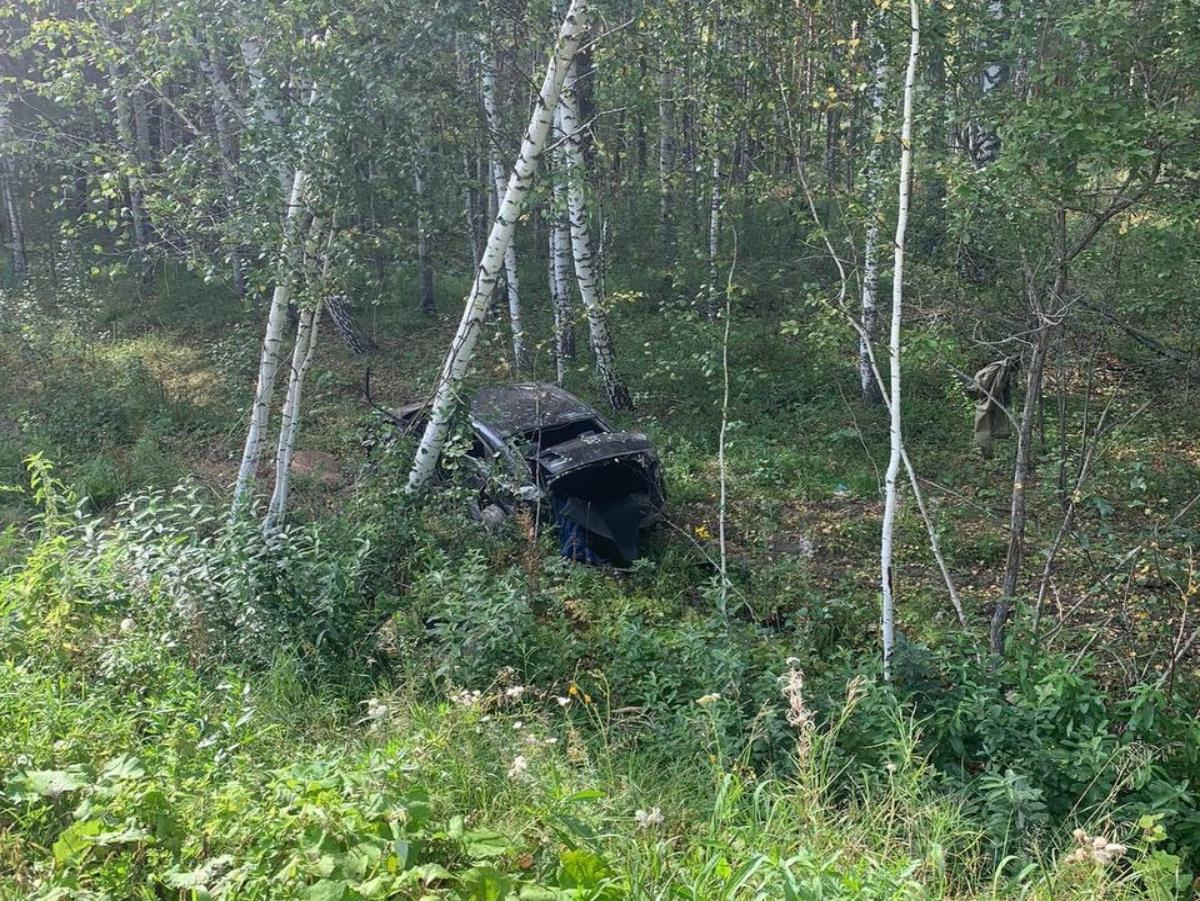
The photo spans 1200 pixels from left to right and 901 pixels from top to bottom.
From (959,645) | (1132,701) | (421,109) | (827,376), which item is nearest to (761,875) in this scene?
(1132,701)

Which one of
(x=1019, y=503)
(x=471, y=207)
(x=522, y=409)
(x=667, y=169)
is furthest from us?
(x=667, y=169)

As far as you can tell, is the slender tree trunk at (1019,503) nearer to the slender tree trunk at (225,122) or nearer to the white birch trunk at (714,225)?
the slender tree trunk at (225,122)

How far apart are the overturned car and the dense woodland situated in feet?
0.85

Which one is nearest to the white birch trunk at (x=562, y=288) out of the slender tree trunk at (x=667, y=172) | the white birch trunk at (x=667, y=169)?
the white birch trunk at (x=667, y=169)

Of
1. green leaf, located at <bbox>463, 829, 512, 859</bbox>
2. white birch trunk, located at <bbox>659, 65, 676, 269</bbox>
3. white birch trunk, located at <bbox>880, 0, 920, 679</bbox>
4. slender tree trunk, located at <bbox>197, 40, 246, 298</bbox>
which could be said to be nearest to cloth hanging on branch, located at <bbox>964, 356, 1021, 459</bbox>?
white birch trunk, located at <bbox>880, 0, 920, 679</bbox>

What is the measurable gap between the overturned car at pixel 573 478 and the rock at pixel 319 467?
177 cm

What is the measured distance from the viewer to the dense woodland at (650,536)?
318 cm

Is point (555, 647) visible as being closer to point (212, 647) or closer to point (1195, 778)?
point (212, 647)

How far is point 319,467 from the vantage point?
10469mm

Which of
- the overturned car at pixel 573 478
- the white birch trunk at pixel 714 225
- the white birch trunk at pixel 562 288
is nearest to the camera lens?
the overturned car at pixel 573 478

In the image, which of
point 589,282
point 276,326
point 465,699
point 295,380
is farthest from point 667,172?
point 465,699

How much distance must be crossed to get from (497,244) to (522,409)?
1935mm

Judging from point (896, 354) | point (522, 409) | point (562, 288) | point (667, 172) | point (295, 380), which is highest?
point (667, 172)

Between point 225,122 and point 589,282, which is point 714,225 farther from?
point 225,122
